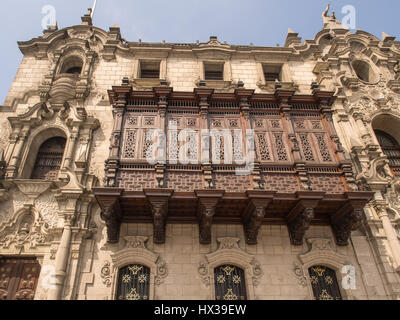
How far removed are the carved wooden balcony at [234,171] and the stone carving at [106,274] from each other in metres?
0.74

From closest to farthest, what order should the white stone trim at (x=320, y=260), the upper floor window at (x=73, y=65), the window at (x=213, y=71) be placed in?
the white stone trim at (x=320, y=260), the upper floor window at (x=73, y=65), the window at (x=213, y=71)

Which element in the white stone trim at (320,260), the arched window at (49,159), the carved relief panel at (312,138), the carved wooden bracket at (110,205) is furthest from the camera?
the arched window at (49,159)

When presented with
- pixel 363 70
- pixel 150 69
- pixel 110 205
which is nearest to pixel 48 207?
pixel 110 205

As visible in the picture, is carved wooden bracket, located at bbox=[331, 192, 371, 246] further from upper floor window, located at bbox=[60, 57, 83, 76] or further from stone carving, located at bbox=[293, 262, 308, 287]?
upper floor window, located at bbox=[60, 57, 83, 76]

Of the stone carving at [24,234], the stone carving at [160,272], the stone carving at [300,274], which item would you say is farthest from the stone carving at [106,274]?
the stone carving at [300,274]

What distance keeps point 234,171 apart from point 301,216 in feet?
7.96

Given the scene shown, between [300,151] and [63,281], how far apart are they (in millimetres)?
8383

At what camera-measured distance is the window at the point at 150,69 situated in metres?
14.5

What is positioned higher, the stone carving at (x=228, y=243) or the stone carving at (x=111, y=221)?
the stone carving at (x=111, y=221)

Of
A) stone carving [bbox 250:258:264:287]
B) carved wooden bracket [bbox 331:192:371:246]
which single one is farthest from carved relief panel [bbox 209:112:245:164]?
carved wooden bracket [bbox 331:192:371:246]

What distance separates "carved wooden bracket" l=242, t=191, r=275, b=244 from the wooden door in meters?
6.54

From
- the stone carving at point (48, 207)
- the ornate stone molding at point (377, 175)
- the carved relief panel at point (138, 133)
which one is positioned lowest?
the stone carving at point (48, 207)

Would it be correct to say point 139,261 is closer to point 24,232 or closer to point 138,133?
point 24,232

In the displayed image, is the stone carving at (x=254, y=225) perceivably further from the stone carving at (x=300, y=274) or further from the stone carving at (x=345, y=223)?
the stone carving at (x=345, y=223)
